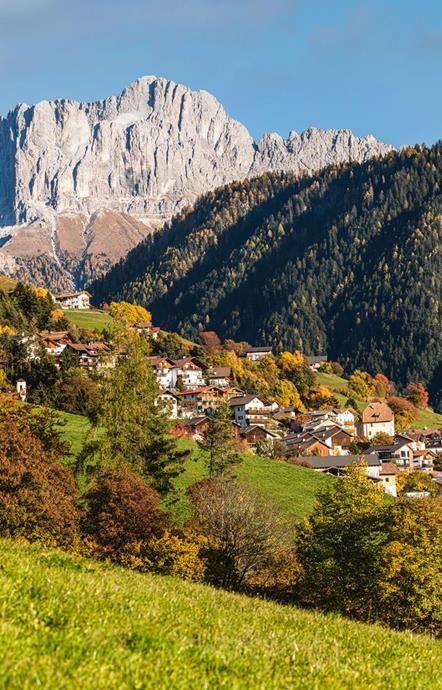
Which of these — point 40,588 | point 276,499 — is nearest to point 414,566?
point 40,588

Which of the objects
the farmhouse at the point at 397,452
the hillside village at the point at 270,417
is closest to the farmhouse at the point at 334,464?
the hillside village at the point at 270,417

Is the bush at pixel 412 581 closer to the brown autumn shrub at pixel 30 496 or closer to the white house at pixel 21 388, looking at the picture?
the brown autumn shrub at pixel 30 496

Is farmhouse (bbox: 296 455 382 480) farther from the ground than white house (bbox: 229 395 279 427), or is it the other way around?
white house (bbox: 229 395 279 427)

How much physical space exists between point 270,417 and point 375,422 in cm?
2925

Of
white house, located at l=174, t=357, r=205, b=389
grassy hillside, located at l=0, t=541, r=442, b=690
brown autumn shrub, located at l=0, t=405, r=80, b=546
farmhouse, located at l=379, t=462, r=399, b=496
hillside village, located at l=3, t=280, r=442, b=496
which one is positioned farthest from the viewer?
white house, located at l=174, t=357, r=205, b=389

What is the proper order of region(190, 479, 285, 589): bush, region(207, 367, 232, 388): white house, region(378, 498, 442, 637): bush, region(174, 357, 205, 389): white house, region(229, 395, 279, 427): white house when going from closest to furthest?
1. region(378, 498, 442, 637): bush
2. region(190, 479, 285, 589): bush
3. region(229, 395, 279, 427): white house
4. region(174, 357, 205, 389): white house
5. region(207, 367, 232, 388): white house

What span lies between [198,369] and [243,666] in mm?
176123

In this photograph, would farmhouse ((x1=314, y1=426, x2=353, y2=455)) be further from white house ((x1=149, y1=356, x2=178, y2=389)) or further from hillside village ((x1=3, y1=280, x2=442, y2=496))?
white house ((x1=149, y1=356, x2=178, y2=389))

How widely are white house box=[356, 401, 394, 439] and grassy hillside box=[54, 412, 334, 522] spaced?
276 feet

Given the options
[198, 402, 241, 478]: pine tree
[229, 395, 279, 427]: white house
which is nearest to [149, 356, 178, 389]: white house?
[229, 395, 279, 427]: white house

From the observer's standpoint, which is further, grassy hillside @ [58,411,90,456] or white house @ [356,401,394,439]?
white house @ [356,401,394,439]

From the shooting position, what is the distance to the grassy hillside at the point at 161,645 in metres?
7.57

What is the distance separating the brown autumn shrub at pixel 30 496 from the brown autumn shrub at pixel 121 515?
6.67 ft

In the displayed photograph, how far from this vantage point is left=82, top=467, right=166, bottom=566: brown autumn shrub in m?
45.9
